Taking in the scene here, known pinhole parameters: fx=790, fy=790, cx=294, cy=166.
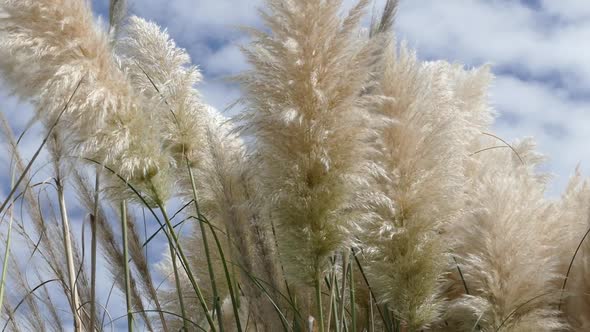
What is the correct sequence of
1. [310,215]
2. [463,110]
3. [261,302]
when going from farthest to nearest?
1. [463,110]
2. [261,302]
3. [310,215]

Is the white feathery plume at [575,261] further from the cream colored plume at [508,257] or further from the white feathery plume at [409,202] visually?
the white feathery plume at [409,202]

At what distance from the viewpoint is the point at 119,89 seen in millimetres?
2455

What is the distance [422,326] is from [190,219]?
102 cm

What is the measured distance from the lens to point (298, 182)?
230 centimetres

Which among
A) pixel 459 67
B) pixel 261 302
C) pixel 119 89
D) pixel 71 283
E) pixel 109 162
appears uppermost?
pixel 459 67

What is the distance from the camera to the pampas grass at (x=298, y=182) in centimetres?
233

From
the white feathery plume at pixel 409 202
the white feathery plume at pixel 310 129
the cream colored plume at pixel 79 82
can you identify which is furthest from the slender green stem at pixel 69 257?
the white feathery plume at pixel 409 202

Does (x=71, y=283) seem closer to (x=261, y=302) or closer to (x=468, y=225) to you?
(x=261, y=302)

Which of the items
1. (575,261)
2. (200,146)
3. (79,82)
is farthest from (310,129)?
(575,261)

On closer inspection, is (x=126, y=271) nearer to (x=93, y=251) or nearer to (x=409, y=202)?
(x=93, y=251)

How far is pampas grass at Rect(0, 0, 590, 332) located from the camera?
91.7 inches

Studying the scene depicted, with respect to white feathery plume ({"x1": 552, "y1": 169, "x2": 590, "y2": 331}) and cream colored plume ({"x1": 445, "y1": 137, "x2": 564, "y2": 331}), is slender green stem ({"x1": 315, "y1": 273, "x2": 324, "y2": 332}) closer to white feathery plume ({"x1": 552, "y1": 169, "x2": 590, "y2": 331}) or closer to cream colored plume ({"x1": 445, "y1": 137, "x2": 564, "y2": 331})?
cream colored plume ({"x1": 445, "y1": 137, "x2": 564, "y2": 331})

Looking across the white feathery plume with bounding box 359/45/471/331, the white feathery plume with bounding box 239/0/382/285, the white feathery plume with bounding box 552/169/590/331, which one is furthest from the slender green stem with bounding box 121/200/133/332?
the white feathery plume with bounding box 552/169/590/331

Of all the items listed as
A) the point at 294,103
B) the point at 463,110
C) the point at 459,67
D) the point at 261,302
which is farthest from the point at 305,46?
the point at 459,67
